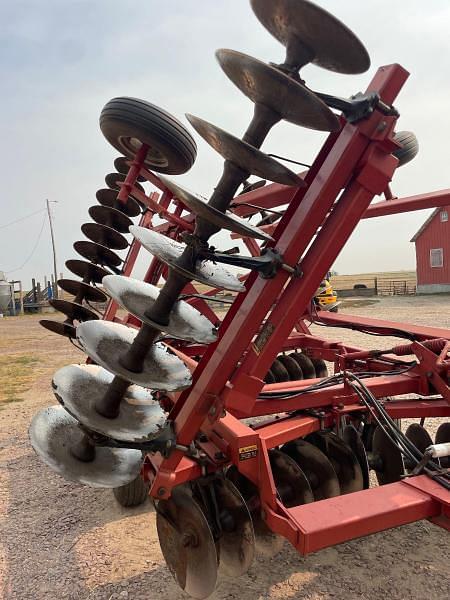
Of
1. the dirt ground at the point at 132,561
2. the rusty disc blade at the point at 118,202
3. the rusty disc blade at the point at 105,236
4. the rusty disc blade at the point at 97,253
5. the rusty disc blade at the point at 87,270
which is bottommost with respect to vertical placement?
the dirt ground at the point at 132,561

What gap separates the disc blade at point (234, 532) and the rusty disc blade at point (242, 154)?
53.9 inches

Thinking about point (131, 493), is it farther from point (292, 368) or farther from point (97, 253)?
point (292, 368)

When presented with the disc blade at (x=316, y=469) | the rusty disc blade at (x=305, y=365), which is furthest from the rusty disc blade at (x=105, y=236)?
the disc blade at (x=316, y=469)

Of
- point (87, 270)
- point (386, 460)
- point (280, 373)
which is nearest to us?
point (386, 460)

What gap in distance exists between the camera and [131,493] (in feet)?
10.4

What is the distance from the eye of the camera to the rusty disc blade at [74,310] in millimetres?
3697

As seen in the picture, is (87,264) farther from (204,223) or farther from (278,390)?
(204,223)

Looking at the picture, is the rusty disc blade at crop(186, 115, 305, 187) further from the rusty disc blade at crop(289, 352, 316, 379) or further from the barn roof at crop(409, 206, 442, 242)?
the barn roof at crop(409, 206, 442, 242)

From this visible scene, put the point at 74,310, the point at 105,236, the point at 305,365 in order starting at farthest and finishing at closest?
1. the point at 305,365
2. the point at 105,236
3. the point at 74,310

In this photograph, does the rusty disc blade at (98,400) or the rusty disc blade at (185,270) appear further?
the rusty disc blade at (98,400)

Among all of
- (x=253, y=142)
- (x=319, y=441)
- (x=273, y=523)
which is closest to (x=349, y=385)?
(x=319, y=441)

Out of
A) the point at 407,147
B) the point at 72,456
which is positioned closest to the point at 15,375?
the point at 72,456

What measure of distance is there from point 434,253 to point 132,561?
25.7m

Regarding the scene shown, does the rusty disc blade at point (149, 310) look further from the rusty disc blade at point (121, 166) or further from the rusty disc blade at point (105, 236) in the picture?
the rusty disc blade at point (121, 166)
